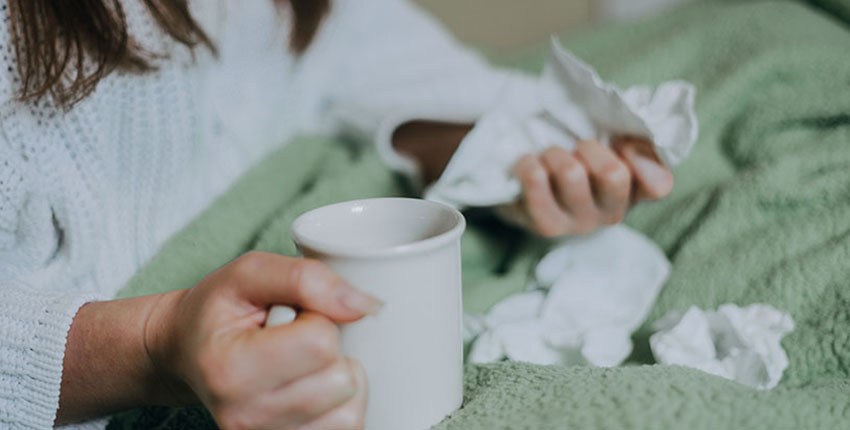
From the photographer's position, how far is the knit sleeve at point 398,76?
0.87 meters

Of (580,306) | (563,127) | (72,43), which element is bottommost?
(580,306)

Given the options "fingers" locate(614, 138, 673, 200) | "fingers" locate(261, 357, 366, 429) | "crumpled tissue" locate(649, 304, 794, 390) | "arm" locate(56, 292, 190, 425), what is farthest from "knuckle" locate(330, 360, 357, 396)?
"fingers" locate(614, 138, 673, 200)

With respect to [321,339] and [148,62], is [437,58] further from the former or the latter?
[321,339]

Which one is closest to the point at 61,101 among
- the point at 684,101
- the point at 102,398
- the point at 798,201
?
the point at 102,398

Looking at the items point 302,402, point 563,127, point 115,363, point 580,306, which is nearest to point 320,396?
point 302,402

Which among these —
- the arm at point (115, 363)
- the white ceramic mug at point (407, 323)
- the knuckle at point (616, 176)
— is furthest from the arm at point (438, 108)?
the arm at point (115, 363)

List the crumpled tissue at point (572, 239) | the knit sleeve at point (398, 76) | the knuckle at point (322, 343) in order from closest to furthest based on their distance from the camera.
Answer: the knuckle at point (322, 343)
the crumpled tissue at point (572, 239)
the knit sleeve at point (398, 76)

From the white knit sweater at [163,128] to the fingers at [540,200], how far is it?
0.61 feet

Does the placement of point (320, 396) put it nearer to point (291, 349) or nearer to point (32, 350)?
point (291, 349)

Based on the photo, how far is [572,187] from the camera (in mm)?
649

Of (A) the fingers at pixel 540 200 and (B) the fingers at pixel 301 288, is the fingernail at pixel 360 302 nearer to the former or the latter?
(B) the fingers at pixel 301 288

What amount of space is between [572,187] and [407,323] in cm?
28

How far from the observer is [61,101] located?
0.59 m

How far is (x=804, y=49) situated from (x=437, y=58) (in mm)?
408
